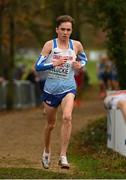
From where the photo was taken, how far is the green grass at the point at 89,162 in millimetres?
9930

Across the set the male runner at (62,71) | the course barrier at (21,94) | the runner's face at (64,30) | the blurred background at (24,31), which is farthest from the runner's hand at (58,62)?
the course barrier at (21,94)

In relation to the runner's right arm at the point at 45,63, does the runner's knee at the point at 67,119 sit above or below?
below

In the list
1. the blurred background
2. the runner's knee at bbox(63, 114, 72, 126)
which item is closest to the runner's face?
the runner's knee at bbox(63, 114, 72, 126)

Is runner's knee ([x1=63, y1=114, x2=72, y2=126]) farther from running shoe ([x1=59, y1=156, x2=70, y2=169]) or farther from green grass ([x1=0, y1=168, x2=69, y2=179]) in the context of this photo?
green grass ([x1=0, y1=168, x2=69, y2=179])

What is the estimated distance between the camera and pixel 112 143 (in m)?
13.2

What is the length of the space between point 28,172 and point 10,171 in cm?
29

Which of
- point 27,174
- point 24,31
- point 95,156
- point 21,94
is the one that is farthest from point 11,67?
point 27,174

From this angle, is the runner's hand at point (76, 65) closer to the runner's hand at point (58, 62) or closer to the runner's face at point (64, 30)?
the runner's hand at point (58, 62)

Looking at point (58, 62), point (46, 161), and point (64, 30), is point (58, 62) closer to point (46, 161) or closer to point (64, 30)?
point (64, 30)

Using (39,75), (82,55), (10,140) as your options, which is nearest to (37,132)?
(10,140)

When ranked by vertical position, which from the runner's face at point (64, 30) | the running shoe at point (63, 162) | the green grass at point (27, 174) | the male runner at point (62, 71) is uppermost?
the runner's face at point (64, 30)

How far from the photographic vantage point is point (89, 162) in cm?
1195

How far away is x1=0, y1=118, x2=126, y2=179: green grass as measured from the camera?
32.6 feet

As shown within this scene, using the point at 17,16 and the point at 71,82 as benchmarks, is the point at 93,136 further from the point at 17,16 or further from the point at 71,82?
the point at 17,16
